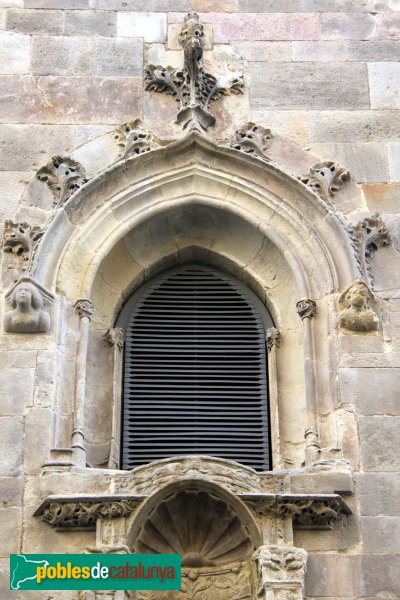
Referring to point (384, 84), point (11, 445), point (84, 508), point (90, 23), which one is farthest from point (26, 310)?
point (384, 84)

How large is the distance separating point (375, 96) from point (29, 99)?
3522 millimetres

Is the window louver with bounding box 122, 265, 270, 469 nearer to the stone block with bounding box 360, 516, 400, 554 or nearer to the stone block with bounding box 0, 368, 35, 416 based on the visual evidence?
the stone block with bounding box 0, 368, 35, 416

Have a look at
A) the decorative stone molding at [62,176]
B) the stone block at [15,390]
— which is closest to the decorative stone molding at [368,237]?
the decorative stone molding at [62,176]

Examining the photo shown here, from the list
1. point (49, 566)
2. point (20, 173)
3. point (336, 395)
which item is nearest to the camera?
point (49, 566)

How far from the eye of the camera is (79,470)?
13.4 m

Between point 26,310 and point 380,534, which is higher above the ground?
point 26,310

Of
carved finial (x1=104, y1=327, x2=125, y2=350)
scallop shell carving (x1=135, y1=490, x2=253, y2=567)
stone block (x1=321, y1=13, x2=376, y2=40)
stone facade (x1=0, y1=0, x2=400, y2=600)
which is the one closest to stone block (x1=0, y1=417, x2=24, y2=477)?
stone facade (x1=0, y1=0, x2=400, y2=600)

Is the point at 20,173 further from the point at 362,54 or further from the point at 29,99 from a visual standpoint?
the point at 362,54

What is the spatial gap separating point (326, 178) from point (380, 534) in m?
3.79

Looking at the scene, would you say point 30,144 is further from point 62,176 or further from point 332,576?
point 332,576

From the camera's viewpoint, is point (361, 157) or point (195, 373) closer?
point (195, 373)

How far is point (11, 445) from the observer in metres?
13.5

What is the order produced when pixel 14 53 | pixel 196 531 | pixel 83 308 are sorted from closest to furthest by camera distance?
pixel 196 531, pixel 83 308, pixel 14 53

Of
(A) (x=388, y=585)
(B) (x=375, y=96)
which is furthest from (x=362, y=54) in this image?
(A) (x=388, y=585)
